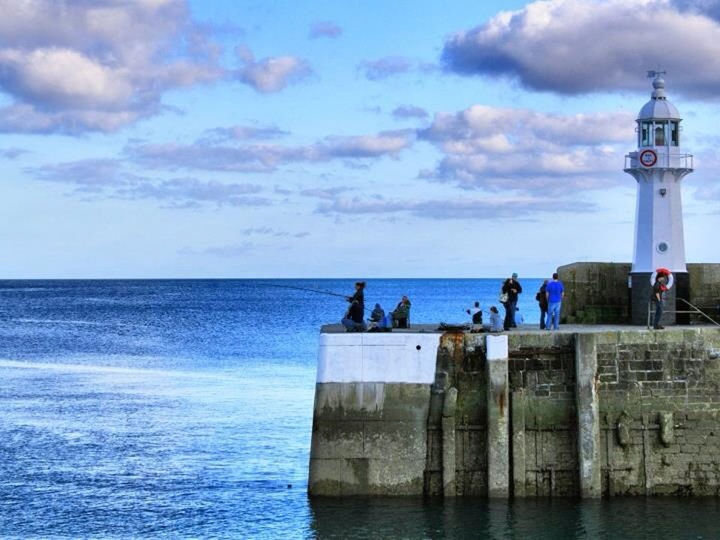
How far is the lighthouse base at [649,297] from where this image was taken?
27.1m

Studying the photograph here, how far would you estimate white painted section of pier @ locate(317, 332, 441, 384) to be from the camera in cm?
2267

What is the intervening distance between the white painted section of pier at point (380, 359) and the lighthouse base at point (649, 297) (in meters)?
6.63

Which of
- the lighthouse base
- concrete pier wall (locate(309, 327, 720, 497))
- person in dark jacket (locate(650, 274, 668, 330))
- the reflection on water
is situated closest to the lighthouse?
the lighthouse base

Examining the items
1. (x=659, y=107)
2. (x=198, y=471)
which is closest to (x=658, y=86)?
(x=659, y=107)

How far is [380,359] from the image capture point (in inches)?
894

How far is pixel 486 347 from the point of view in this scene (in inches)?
891

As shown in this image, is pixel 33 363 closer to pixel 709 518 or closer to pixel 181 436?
pixel 181 436

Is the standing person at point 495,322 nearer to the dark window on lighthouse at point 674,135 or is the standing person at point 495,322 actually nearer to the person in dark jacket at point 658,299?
the person in dark jacket at point 658,299

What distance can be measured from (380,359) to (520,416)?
2.81 meters

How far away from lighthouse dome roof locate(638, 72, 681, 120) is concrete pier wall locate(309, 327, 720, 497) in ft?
23.3

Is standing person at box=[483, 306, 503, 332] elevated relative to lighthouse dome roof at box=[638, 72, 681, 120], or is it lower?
lower

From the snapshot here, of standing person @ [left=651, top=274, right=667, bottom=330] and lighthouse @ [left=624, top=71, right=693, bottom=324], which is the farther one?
lighthouse @ [left=624, top=71, right=693, bottom=324]

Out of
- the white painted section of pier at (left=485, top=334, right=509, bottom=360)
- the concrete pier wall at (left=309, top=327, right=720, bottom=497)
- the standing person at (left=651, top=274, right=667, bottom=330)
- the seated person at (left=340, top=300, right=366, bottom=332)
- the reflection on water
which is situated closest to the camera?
the reflection on water

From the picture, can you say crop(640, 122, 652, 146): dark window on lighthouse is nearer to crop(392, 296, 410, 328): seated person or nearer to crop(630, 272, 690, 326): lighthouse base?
crop(630, 272, 690, 326): lighthouse base
